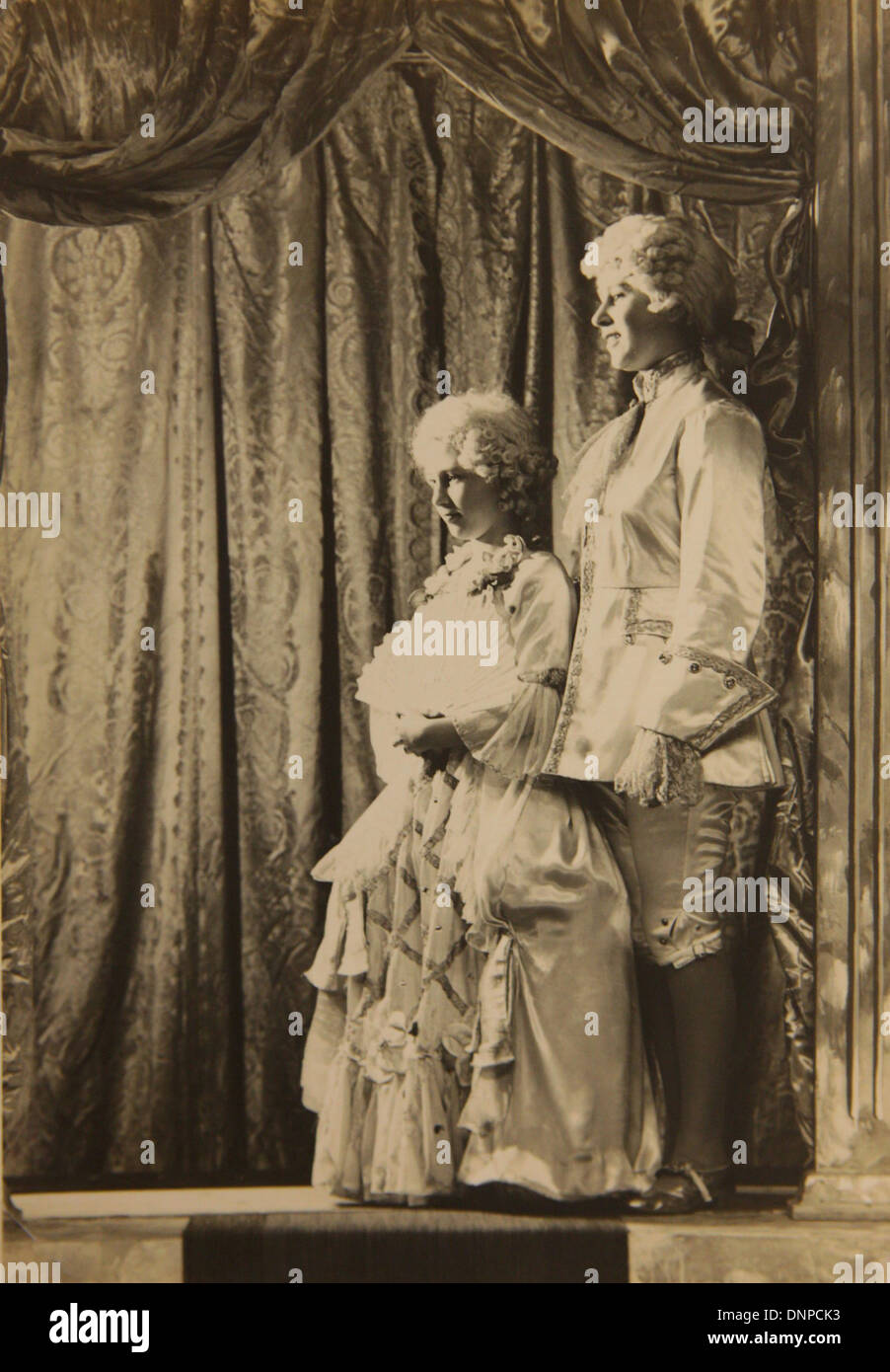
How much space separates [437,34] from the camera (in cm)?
357

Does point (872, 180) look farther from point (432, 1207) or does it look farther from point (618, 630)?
point (432, 1207)

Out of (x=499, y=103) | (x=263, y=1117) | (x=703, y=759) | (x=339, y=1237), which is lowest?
(x=339, y=1237)

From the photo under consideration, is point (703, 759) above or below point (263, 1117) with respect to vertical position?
above

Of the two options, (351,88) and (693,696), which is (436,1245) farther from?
(351,88)

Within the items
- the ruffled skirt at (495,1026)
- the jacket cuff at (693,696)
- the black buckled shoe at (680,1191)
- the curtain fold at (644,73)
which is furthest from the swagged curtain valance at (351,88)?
the black buckled shoe at (680,1191)

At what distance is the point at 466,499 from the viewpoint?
350 centimetres

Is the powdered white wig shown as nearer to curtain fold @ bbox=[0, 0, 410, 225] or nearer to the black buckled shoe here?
curtain fold @ bbox=[0, 0, 410, 225]

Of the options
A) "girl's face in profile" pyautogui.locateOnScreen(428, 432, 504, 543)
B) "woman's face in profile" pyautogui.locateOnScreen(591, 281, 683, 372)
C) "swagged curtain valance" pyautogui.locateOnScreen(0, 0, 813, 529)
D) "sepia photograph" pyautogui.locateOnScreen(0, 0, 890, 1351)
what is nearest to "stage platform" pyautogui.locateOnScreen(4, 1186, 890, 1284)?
"sepia photograph" pyautogui.locateOnScreen(0, 0, 890, 1351)

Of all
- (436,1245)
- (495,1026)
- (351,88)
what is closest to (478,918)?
(495,1026)

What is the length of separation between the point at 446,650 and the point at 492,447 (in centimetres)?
41

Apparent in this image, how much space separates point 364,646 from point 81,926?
0.79 m

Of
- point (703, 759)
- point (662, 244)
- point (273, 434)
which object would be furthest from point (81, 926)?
point (662, 244)

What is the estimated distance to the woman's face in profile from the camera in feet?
11.5

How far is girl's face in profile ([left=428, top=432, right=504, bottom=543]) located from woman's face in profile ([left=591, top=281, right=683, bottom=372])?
1.16 feet
